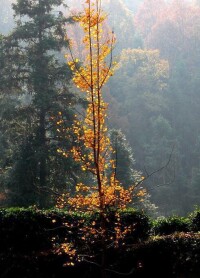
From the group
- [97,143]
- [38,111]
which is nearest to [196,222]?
[97,143]

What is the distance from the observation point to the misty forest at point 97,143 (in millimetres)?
6277

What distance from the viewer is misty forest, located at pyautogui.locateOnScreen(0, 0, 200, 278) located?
247 inches

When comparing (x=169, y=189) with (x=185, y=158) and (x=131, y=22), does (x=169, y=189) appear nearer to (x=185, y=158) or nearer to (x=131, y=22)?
(x=185, y=158)

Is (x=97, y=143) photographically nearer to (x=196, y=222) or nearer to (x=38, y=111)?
(x=196, y=222)

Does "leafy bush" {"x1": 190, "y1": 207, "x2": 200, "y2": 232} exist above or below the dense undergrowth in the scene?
above

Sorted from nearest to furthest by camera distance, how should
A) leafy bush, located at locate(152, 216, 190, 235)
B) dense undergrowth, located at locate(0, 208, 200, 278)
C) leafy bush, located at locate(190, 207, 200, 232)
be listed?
dense undergrowth, located at locate(0, 208, 200, 278) < leafy bush, located at locate(190, 207, 200, 232) < leafy bush, located at locate(152, 216, 190, 235)

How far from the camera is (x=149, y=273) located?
9.95m

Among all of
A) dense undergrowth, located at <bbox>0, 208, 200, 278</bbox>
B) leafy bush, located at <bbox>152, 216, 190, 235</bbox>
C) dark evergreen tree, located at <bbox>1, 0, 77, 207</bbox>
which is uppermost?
dark evergreen tree, located at <bbox>1, 0, 77, 207</bbox>

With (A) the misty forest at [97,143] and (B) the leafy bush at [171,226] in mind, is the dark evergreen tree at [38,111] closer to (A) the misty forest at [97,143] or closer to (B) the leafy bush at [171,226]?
(A) the misty forest at [97,143]

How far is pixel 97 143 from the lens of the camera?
6141 millimetres

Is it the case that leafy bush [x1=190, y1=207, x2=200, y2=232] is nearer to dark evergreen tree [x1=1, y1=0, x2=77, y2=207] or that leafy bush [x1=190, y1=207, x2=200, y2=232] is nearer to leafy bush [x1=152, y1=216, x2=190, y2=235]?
leafy bush [x1=152, y1=216, x2=190, y2=235]

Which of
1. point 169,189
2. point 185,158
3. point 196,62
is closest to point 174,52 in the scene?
point 196,62

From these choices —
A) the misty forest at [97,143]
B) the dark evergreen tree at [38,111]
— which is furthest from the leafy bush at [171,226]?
the dark evergreen tree at [38,111]

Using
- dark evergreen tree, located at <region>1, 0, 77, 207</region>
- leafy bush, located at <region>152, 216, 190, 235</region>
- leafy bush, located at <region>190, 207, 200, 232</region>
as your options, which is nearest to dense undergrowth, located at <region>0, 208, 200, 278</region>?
leafy bush, located at <region>190, 207, 200, 232</region>
